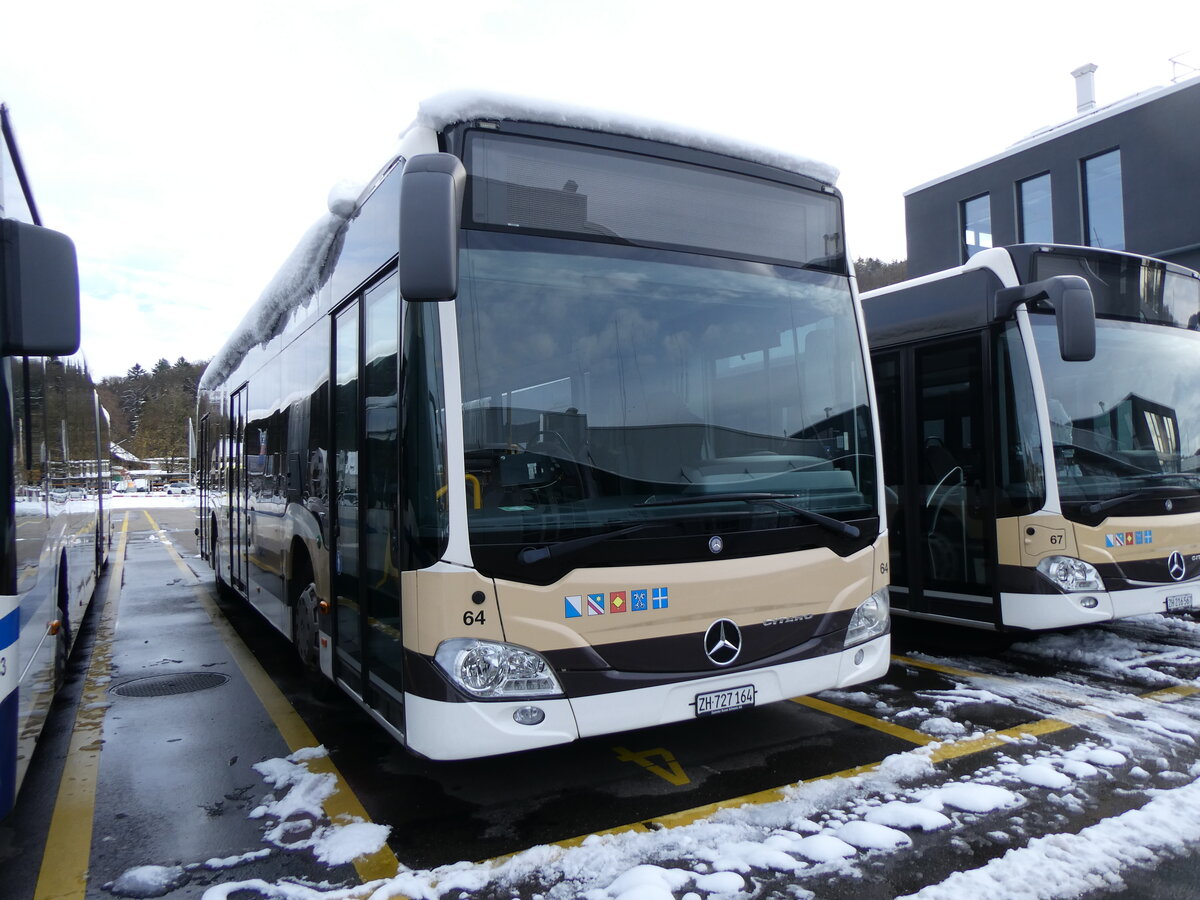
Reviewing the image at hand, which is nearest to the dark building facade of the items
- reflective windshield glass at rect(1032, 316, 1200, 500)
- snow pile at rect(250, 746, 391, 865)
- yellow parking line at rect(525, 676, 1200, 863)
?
reflective windshield glass at rect(1032, 316, 1200, 500)

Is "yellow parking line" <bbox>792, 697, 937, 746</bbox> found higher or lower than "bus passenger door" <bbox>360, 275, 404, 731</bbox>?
lower

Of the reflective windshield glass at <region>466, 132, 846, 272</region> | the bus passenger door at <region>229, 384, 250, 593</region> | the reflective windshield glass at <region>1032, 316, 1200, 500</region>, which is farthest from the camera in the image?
the bus passenger door at <region>229, 384, 250, 593</region>

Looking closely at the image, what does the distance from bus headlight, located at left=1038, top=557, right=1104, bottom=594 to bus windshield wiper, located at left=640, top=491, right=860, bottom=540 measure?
240 cm

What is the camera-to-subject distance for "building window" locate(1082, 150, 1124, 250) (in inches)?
771

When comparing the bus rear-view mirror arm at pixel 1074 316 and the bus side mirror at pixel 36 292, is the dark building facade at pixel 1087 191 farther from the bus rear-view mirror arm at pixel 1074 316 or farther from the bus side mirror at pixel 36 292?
the bus side mirror at pixel 36 292

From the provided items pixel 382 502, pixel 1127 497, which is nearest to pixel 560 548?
pixel 382 502

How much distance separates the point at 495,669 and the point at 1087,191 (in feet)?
72.2

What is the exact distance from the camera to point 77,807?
13.3ft

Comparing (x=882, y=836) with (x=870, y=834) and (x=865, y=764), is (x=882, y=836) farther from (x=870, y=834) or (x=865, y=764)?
(x=865, y=764)

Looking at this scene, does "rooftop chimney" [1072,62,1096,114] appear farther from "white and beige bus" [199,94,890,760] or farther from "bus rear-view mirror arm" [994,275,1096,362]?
"white and beige bus" [199,94,890,760]

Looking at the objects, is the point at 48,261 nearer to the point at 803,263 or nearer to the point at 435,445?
the point at 435,445

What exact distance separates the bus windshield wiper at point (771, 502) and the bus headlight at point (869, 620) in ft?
1.30

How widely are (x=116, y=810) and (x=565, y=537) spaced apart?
2.61 metres

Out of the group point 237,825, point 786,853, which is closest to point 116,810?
point 237,825
